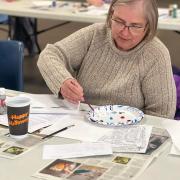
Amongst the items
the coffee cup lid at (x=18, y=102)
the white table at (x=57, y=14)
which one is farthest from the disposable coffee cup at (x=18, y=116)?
the white table at (x=57, y=14)

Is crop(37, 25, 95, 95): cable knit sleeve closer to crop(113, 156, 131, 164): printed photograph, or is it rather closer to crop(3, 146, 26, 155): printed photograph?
crop(3, 146, 26, 155): printed photograph

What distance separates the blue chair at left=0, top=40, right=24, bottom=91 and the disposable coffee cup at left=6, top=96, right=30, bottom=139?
765 millimetres

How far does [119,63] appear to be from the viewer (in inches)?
76.0

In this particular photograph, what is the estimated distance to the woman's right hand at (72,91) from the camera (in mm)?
1765

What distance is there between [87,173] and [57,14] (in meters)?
2.58

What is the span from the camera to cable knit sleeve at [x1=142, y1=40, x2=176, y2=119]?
1827 millimetres

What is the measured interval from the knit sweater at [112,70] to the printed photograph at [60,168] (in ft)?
1.98

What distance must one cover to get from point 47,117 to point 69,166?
43cm

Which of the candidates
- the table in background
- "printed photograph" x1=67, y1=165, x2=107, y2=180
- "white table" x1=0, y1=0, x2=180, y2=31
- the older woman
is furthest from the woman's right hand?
"white table" x1=0, y1=0, x2=180, y2=31

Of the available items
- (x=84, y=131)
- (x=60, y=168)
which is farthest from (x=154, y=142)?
(x=60, y=168)

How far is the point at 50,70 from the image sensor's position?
196 centimetres

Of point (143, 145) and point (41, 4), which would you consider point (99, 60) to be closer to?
point (143, 145)

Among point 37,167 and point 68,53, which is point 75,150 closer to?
point 37,167

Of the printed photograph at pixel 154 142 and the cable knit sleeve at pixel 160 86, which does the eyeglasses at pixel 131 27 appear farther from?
the printed photograph at pixel 154 142
